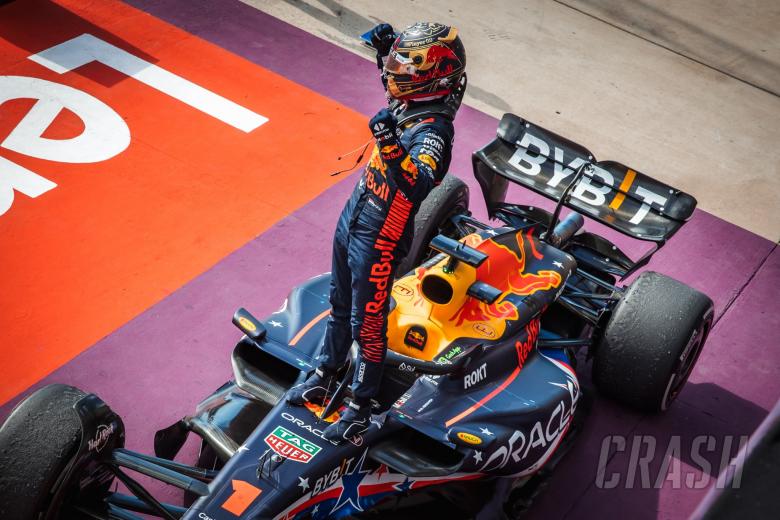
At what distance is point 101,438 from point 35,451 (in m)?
0.31

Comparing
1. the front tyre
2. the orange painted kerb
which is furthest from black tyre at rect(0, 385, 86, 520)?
the orange painted kerb

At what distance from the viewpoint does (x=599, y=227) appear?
313 inches

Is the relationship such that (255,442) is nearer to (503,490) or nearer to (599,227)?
(503,490)

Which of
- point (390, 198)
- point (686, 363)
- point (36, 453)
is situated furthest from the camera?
point (686, 363)

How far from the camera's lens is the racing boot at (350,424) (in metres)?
4.58

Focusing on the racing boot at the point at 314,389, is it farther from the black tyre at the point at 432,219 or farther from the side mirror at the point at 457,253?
the black tyre at the point at 432,219

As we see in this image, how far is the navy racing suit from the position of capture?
4328 mm

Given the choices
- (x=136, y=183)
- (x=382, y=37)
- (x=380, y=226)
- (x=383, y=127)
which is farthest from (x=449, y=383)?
(x=136, y=183)

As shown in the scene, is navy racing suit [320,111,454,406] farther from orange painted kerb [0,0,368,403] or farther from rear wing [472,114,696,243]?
orange painted kerb [0,0,368,403]

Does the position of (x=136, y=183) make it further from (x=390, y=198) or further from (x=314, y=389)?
(x=390, y=198)

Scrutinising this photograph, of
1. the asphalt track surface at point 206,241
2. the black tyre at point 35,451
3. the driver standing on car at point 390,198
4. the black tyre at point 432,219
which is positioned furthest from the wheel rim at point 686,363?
the black tyre at point 35,451

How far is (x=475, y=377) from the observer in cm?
504

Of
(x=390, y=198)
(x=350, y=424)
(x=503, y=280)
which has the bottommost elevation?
(x=350, y=424)

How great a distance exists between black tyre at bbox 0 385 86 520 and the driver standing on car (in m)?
1.06
